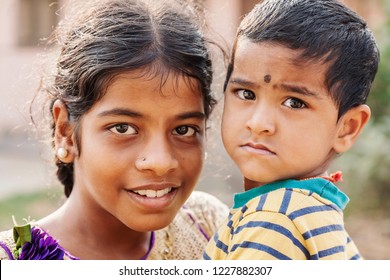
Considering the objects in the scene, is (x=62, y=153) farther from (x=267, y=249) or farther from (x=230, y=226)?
(x=267, y=249)

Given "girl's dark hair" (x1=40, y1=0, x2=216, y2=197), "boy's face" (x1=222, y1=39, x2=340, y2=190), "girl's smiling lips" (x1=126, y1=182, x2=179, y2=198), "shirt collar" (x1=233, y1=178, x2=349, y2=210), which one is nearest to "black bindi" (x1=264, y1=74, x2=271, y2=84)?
"boy's face" (x1=222, y1=39, x2=340, y2=190)

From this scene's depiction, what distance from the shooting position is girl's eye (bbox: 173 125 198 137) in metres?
2.31

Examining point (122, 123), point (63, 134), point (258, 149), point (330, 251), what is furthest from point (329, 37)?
point (63, 134)

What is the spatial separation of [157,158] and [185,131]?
0.21m

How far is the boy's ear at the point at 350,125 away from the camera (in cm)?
206

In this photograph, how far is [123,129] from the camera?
224cm

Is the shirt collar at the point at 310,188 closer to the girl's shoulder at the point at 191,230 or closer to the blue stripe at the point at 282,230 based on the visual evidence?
the blue stripe at the point at 282,230

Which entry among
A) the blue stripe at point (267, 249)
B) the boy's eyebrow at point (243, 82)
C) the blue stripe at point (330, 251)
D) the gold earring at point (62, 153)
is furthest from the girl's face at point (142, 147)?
the blue stripe at point (330, 251)

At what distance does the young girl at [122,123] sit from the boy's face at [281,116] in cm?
30

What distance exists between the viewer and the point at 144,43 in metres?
2.28

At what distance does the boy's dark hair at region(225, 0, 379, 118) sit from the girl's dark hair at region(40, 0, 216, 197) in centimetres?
31

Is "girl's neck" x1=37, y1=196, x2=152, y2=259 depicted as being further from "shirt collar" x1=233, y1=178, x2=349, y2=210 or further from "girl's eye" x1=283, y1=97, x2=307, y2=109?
"girl's eye" x1=283, y1=97, x2=307, y2=109

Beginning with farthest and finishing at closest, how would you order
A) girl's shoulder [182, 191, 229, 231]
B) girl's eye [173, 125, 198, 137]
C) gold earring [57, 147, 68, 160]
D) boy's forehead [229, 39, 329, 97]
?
girl's shoulder [182, 191, 229, 231] → gold earring [57, 147, 68, 160] → girl's eye [173, 125, 198, 137] → boy's forehead [229, 39, 329, 97]
